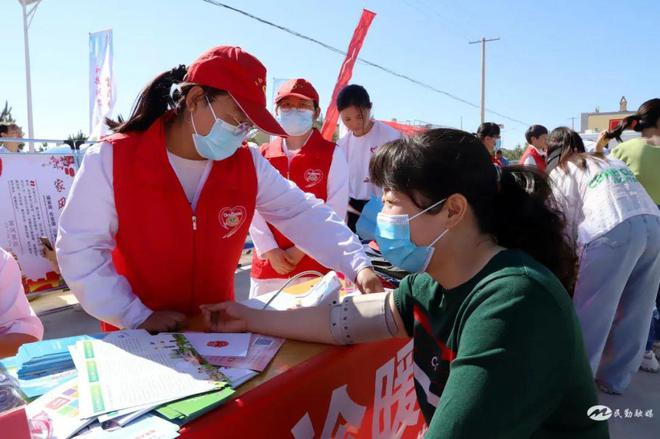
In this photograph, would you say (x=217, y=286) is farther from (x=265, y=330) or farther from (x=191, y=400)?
(x=191, y=400)

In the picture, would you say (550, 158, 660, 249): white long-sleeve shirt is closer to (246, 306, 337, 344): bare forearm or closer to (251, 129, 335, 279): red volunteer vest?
(251, 129, 335, 279): red volunteer vest

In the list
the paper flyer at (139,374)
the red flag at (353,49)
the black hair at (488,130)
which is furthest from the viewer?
the red flag at (353,49)

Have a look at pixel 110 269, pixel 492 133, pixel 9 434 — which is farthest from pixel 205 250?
pixel 492 133

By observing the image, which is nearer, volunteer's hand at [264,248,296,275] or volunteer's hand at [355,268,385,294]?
volunteer's hand at [355,268,385,294]

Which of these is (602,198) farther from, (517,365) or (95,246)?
(95,246)

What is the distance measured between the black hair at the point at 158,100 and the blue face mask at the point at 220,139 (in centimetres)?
8

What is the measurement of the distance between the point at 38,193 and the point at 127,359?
318 cm

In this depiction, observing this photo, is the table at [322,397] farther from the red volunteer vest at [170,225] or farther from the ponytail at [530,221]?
the ponytail at [530,221]

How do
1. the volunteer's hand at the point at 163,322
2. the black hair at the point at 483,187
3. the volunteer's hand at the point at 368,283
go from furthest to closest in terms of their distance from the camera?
the volunteer's hand at the point at 368,283 → the volunteer's hand at the point at 163,322 → the black hair at the point at 483,187

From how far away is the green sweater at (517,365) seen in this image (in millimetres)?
754

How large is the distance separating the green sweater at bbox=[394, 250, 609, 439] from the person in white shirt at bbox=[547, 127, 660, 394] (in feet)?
5.50

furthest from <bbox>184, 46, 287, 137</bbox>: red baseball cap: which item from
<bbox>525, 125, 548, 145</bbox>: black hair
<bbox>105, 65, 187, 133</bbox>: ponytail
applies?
<bbox>525, 125, 548, 145</bbox>: black hair

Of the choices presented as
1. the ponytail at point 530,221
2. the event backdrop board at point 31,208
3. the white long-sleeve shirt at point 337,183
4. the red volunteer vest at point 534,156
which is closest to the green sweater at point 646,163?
the white long-sleeve shirt at point 337,183

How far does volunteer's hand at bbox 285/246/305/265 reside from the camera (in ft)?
7.35
